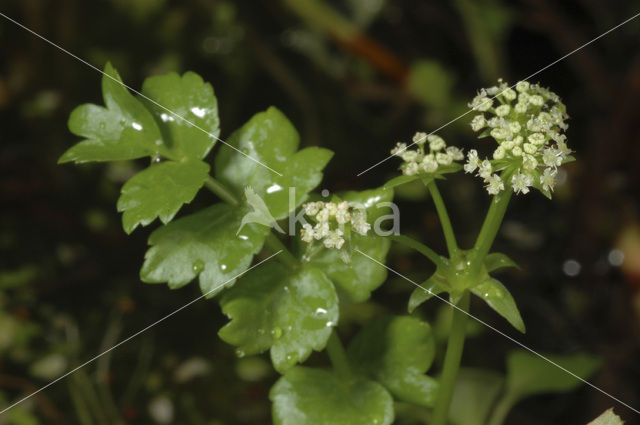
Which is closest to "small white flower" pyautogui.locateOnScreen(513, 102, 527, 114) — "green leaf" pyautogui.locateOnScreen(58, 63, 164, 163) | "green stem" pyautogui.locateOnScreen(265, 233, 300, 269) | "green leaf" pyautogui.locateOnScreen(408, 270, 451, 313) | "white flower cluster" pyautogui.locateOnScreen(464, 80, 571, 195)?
"white flower cluster" pyautogui.locateOnScreen(464, 80, 571, 195)

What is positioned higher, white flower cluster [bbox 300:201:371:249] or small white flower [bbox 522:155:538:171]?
small white flower [bbox 522:155:538:171]

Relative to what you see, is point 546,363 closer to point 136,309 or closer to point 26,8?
point 136,309

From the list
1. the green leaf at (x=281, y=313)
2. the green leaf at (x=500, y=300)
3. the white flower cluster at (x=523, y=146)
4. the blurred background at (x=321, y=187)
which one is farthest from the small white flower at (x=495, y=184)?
→ the blurred background at (x=321, y=187)

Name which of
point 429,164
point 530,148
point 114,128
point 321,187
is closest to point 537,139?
point 530,148

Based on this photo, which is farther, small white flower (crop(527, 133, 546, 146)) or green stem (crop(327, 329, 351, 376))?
green stem (crop(327, 329, 351, 376))

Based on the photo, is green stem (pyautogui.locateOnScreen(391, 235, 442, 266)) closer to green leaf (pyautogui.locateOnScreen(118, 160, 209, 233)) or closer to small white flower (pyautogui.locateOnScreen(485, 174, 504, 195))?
small white flower (pyautogui.locateOnScreen(485, 174, 504, 195))

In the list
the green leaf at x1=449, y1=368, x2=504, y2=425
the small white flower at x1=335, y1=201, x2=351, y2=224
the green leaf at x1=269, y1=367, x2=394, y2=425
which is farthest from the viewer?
the green leaf at x1=449, y1=368, x2=504, y2=425

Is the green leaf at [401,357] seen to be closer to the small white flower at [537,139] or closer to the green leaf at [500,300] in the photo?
the green leaf at [500,300]
